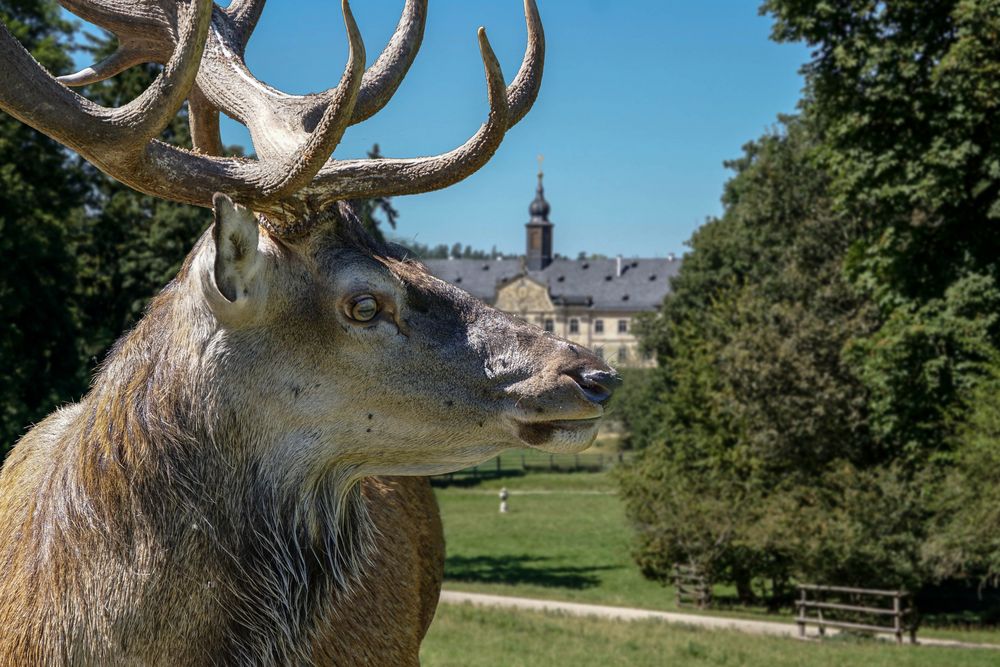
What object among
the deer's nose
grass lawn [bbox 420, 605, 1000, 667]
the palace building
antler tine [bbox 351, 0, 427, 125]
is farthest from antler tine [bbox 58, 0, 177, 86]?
the palace building

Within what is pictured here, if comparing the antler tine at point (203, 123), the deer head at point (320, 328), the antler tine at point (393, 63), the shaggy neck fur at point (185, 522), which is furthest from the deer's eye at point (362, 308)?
the antler tine at point (203, 123)

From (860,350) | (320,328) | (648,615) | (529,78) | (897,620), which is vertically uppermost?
(860,350)

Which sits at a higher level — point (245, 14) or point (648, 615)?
point (245, 14)

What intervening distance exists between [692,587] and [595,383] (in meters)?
27.7

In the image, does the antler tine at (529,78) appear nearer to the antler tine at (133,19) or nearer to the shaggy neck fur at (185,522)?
the shaggy neck fur at (185,522)

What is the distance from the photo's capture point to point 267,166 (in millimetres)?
2951

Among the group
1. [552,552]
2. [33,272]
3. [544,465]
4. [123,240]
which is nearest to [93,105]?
[33,272]

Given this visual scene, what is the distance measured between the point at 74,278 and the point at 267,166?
74.1 ft

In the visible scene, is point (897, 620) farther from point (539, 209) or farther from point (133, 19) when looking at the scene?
point (539, 209)

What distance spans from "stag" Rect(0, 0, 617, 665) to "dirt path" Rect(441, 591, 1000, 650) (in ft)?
59.7

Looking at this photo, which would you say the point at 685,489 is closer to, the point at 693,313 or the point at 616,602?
the point at 616,602

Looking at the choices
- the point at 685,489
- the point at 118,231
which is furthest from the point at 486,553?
the point at 118,231

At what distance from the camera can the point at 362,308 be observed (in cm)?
299

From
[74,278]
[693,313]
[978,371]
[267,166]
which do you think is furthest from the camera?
[693,313]
